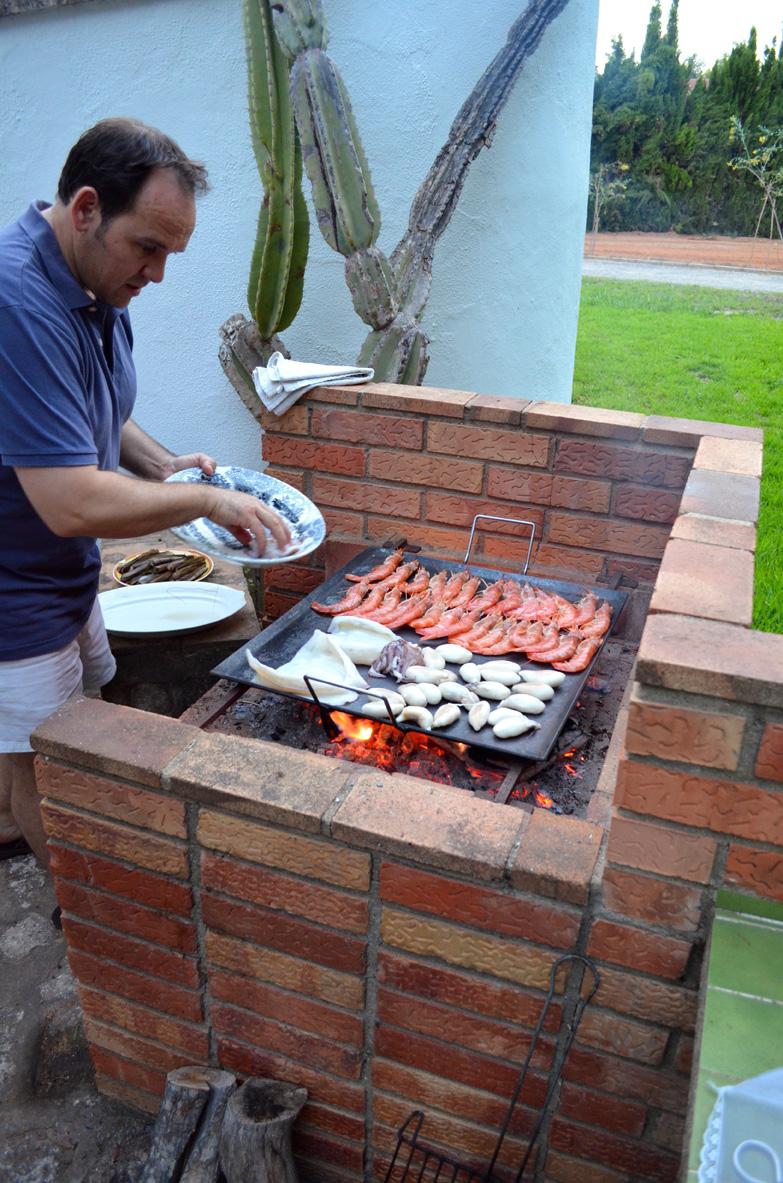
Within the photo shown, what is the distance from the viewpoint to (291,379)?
3.00 meters

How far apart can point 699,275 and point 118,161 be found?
31.0 ft

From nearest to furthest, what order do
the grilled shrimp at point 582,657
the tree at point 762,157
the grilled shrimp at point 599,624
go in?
the grilled shrimp at point 582,657 → the grilled shrimp at point 599,624 → the tree at point 762,157

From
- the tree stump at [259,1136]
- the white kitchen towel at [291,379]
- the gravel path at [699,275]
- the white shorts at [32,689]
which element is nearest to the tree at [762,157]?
the gravel path at [699,275]

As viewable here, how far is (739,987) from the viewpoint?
1.28 m

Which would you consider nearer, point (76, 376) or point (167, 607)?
point (76, 376)

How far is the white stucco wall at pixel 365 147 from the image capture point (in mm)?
4785

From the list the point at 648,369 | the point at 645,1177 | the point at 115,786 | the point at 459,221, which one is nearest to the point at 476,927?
the point at 645,1177

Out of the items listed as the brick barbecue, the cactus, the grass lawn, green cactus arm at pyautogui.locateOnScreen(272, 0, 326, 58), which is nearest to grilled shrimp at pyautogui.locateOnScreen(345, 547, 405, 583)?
the brick barbecue

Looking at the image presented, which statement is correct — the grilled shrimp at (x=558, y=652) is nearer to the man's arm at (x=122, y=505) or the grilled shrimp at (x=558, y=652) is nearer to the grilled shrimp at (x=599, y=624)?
the grilled shrimp at (x=599, y=624)

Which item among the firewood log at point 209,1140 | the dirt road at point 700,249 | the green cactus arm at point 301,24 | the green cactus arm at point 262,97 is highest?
the green cactus arm at point 301,24

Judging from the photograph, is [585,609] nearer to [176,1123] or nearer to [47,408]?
[47,408]

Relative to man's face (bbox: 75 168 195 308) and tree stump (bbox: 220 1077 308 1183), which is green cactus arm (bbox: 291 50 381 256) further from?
tree stump (bbox: 220 1077 308 1183)

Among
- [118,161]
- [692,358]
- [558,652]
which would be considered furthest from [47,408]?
[692,358]

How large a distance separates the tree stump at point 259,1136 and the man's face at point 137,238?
198 cm
